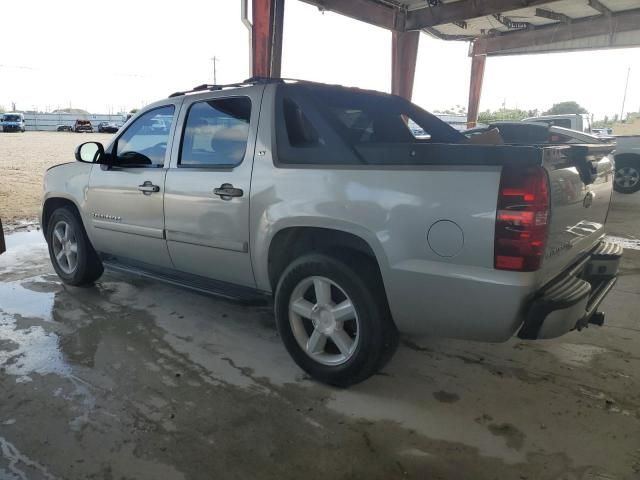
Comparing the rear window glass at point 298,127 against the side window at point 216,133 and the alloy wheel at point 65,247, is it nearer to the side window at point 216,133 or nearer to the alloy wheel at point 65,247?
the side window at point 216,133

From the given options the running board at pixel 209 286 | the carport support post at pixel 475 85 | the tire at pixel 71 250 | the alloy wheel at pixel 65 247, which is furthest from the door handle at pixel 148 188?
the carport support post at pixel 475 85

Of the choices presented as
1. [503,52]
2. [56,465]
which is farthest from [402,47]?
[56,465]

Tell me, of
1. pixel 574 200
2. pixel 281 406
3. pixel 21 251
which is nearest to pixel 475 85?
pixel 21 251

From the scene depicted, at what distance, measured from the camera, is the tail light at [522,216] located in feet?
7.13

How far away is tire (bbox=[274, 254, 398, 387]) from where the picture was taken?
271cm

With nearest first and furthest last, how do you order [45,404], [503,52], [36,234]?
[45,404], [36,234], [503,52]

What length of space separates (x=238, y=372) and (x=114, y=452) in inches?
36.9

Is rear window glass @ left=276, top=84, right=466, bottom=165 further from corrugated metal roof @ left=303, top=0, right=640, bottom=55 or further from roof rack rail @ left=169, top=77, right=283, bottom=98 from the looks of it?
corrugated metal roof @ left=303, top=0, right=640, bottom=55

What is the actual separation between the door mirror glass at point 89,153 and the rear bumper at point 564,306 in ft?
12.0

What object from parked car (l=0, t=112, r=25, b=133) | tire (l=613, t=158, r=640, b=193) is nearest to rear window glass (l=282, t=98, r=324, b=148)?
tire (l=613, t=158, r=640, b=193)

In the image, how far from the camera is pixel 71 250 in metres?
4.73

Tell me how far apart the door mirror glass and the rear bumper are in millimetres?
3643

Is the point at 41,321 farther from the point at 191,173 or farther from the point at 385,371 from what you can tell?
the point at 385,371

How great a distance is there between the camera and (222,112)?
3.48 metres
